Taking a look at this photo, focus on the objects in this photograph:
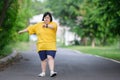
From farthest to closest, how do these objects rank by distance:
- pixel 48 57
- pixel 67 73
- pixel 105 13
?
pixel 105 13 → pixel 67 73 → pixel 48 57

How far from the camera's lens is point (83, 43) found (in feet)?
191

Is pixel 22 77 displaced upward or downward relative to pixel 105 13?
downward

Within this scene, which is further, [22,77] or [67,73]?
[67,73]

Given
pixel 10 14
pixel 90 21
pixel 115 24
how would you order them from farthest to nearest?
pixel 90 21 → pixel 115 24 → pixel 10 14

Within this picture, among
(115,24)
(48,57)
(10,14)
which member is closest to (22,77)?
(48,57)

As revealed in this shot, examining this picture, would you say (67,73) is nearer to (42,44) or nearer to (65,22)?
(42,44)

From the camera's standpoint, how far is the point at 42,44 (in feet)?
43.6

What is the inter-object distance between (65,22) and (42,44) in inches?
1815

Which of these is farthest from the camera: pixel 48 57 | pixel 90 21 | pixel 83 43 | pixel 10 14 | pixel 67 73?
pixel 83 43

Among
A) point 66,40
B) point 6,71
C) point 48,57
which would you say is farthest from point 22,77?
point 66,40

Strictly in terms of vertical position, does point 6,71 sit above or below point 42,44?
below

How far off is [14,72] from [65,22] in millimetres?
44681

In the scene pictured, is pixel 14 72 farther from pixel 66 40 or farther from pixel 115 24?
pixel 66 40

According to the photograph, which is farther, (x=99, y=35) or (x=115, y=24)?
(x=99, y=35)
